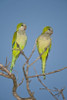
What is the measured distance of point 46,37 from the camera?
48.1 inches

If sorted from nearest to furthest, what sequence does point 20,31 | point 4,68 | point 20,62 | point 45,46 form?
1. point 4,68
2. point 45,46
3. point 20,31
4. point 20,62

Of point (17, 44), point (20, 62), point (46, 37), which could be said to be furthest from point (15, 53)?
point (46, 37)

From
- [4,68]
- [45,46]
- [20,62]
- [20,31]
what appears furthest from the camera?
[20,62]

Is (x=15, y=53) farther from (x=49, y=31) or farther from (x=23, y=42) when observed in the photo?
(x=49, y=31)

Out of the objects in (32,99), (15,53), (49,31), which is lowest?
(32,99)

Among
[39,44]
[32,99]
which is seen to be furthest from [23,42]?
[32,99]

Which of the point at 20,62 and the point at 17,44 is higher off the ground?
the point at 17,44

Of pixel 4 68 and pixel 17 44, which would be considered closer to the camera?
pixel 4 68

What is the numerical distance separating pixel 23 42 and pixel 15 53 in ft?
0.48

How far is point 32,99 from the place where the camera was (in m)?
0.81

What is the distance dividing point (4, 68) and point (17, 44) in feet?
1.45

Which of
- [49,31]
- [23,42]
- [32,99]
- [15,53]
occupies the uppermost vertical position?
[49,31]

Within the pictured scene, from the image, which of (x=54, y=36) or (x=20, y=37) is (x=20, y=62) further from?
(x=54, y=36)

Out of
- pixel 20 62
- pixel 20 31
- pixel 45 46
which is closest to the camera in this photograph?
pixel 45 46
